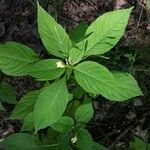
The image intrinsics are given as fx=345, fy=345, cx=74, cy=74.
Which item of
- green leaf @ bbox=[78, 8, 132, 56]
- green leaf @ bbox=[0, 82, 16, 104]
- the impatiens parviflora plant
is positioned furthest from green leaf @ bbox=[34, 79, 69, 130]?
green leaf @ bbox=[0, 82, 16, 104]

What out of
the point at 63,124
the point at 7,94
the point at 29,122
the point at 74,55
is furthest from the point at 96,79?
the point at 7,94

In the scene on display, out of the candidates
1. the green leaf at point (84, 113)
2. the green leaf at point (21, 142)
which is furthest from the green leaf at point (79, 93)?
the green leaf at point (21, 142)

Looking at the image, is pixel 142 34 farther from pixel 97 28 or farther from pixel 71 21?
pixel 97 28

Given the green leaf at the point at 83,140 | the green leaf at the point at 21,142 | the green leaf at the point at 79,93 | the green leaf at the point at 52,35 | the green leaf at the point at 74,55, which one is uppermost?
the green leaf at the point at 52,35

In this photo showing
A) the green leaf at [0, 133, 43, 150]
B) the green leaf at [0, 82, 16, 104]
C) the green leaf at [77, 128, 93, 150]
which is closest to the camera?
the green leaf at [77, 128, 93, 150]

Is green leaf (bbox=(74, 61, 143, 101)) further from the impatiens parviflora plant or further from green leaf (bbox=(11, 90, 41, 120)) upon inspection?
green leaf (bbox=(11, 90, 41, 120))

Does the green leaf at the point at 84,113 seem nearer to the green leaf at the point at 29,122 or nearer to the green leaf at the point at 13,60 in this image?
the green leaf at the point at 29,122

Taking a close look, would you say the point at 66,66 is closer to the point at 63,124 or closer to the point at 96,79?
the point at 96,79
